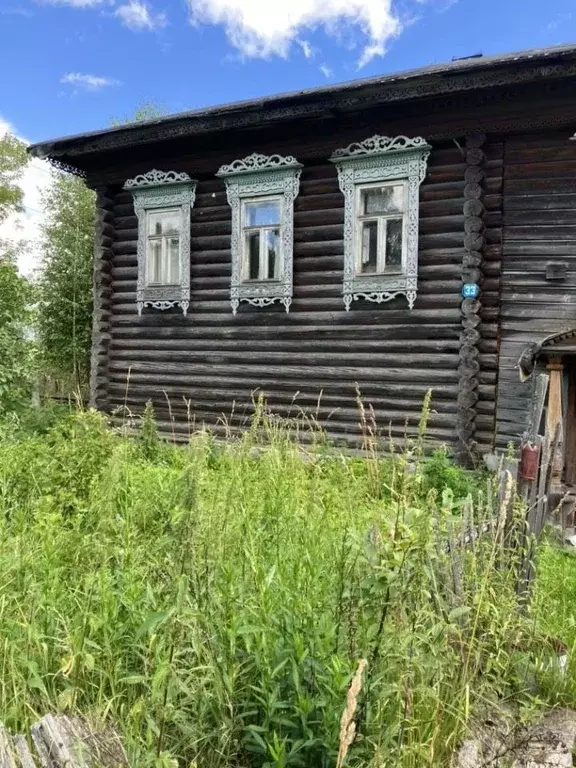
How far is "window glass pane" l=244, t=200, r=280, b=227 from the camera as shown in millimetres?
8734

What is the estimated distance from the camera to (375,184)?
26.4ft

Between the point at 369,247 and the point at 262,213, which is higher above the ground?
Result: the point at 262,213

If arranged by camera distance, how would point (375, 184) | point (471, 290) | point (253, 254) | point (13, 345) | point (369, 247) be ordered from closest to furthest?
point (471, 290), point (375, 184), point (369, 247), point (13, 345), point (253, 254)

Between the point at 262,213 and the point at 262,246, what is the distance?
452 mm

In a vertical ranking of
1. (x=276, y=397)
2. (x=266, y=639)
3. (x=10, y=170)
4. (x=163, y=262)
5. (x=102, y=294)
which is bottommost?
(x=266, y=639)

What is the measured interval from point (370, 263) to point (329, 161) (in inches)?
57.1

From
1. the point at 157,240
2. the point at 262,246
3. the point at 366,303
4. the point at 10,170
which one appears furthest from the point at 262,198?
the point at 10,170

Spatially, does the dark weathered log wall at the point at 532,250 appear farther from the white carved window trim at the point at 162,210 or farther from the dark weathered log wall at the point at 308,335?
the white carved window trim at the point at 162,210

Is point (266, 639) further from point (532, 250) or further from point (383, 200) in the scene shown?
point (383, 200)

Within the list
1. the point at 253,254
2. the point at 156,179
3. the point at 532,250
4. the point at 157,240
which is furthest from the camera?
the point at 157,240

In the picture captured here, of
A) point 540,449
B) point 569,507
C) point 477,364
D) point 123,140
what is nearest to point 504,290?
point 477,364

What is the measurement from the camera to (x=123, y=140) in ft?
30.3

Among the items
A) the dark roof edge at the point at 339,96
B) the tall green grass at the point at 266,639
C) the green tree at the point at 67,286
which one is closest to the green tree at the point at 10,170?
the green tree at the point at 67,286

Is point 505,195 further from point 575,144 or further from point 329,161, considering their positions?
point 329,161
